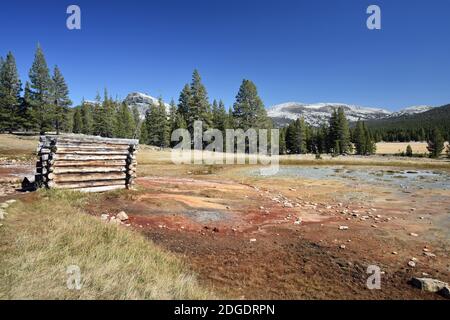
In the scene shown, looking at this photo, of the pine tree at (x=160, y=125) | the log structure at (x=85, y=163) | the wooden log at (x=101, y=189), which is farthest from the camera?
the pine tree at (x=160, y=125)

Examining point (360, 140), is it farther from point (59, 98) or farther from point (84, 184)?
point (84, 184)

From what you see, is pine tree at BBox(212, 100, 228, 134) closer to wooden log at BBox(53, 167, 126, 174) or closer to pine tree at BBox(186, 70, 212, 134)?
pine tree at BBox(186, 70, 212, 134)

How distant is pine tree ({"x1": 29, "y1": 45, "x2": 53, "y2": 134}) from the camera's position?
62719mm

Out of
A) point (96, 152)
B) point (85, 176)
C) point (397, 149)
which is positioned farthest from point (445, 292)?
point (397, 149)

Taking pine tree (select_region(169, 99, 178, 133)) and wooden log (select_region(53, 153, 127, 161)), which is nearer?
wooden log (select_region(53, 153, 127, 161))

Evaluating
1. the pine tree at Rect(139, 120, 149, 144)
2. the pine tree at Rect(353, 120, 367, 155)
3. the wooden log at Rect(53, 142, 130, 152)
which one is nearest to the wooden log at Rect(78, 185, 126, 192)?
the wooden log at Rect(53, 142, 130, 152)

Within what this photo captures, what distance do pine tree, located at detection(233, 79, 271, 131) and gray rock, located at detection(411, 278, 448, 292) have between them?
6275cm

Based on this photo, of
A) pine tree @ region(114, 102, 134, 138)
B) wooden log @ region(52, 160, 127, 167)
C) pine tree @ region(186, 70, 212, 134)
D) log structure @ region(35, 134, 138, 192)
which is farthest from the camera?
pine tree @ region(114, 102, 134, 138)

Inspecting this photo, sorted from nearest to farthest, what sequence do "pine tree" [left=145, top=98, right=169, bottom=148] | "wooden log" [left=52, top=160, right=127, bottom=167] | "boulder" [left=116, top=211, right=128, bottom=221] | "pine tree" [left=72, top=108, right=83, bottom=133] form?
1. "boulder" [left=116, top=211, right=128, bottom=221]
2. "wooden log" [left=52, top=160, right=127, bottom=167]
3. "pine tree" [left=145, top=98, right=169, bottom=148]
4. "pine tree" [left=72, top=108, right=83, bottom=133]

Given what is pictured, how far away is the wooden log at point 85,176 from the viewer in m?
14.5

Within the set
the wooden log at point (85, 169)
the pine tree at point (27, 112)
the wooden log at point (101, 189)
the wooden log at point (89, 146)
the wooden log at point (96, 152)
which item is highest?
the pine tree at point (27, 112)

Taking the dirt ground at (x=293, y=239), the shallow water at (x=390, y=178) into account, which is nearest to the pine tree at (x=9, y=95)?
the shallow water at (x=390, y=178)

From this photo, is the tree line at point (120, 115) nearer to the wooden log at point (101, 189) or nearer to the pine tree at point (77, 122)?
the pine tree at point (77, 122)

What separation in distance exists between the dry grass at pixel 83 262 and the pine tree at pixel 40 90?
6266 centimetres
